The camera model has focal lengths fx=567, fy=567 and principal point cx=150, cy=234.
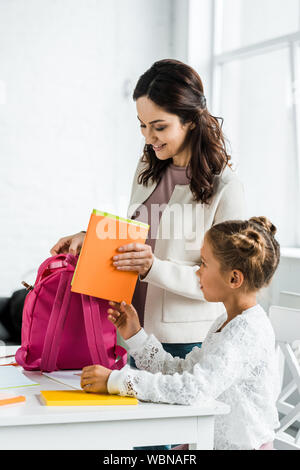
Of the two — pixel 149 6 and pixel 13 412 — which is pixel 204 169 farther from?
pixel 149 6

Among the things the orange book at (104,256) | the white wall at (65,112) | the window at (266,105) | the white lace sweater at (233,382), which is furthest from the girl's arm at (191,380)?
the white wall at (65,112)

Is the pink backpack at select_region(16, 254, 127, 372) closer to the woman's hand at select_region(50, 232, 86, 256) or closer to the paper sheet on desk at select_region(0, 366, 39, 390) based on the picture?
the paper sheet on desk at select_region(0, 366, 39, 390)

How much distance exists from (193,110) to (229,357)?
719 millimetres

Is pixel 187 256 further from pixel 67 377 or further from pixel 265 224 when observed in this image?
pixel 67 377

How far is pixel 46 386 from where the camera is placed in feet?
4.12

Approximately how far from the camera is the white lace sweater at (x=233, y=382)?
3.79 ft

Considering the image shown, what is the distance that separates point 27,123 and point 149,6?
1469 millimetres

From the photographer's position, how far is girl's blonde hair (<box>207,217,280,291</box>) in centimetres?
131

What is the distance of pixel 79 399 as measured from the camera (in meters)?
1.12

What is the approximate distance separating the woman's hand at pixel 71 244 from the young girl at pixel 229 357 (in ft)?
0.82

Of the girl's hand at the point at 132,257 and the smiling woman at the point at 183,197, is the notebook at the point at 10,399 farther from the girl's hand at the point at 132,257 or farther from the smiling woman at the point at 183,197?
the smiling woman at the point at 183,197

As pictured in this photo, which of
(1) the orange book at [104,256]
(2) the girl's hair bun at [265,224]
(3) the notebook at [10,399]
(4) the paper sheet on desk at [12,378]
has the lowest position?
(3) the notebook at [10,399]

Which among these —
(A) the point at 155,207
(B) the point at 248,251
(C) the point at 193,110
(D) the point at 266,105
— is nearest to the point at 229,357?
(B) the point at 248,251

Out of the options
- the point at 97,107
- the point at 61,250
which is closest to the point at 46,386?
the point at 61,250
